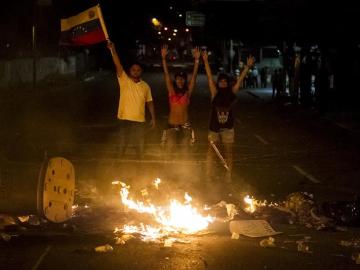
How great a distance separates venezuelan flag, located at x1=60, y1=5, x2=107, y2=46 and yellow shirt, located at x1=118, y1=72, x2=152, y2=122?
759 mm

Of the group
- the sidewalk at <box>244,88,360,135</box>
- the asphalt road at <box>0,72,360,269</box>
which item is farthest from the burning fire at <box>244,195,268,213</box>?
the sidewalk at <box>244,88,360,135</box>

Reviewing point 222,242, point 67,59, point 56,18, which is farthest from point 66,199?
point 56,18

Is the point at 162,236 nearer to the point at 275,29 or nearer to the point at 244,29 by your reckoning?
the point at 275,29

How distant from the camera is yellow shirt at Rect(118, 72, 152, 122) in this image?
10.4 metres

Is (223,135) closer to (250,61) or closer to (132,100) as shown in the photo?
(250,61)

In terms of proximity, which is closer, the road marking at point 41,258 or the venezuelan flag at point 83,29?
the road marking at point 41,258

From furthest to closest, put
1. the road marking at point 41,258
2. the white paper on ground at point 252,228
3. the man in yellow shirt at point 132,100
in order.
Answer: the man in yellow shirt at point 132,100
the white paper on ground at point 252,228
the road marking at point 41,258

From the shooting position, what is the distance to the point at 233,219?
25.6 feet

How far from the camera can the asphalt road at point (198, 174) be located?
6.27 m

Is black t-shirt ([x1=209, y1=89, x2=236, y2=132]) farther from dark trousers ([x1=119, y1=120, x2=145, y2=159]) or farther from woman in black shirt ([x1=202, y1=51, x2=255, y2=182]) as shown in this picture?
dark trousers ([x1=119, y1=120, x2=145, y2=159])

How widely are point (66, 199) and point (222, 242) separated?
184 centimetres

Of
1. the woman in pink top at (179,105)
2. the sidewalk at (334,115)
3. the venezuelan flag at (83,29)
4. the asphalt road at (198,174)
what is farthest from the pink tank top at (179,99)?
the sidewalk at (334,115)

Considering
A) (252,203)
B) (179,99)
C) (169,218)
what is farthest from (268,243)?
(179,99)

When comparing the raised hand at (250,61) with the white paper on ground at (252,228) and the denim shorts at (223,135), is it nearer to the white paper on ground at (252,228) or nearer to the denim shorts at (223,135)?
the denim shorts at (223,135)
